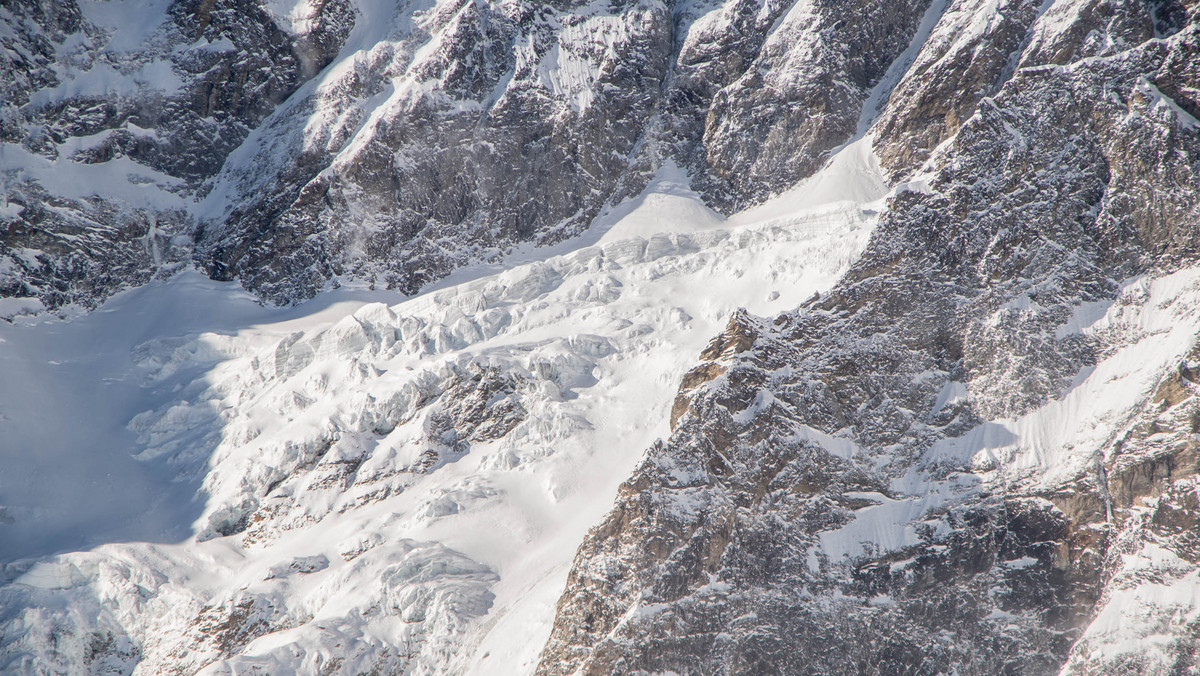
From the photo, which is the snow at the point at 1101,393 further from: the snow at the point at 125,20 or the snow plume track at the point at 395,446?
the snow at the point at 125,20

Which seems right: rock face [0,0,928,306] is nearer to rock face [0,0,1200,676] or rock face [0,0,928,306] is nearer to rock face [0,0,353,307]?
rock face [0,0,353,307]

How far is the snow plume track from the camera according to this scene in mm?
71812

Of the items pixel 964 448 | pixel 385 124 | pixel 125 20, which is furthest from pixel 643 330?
pixel 125 20

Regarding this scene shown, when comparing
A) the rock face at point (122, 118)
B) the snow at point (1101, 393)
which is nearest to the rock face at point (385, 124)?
the rock face at point (122, 118)

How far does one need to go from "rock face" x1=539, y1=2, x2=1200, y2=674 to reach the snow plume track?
27.0 feet

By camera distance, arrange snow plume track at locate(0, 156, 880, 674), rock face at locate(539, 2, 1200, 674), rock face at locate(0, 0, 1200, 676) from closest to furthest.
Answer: rock face at locate(539, 2, 1200, 674)
rock face at locate(0, 0, 1200, 676)
snow plume track at locate(0, 156, 880, 674)

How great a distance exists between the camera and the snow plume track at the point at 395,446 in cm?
7181

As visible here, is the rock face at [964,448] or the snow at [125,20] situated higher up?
the snow at [125,20]

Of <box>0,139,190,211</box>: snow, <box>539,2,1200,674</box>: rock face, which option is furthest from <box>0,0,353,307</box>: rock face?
<box>539,2,1200,674</box>: rock face

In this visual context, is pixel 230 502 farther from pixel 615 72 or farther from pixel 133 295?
pixel 615 72

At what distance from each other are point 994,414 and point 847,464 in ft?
35.4

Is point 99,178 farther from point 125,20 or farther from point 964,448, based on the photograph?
point 964,448

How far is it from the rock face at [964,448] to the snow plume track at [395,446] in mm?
8226

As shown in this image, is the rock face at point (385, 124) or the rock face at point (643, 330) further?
the rock face at point (385, 124)
